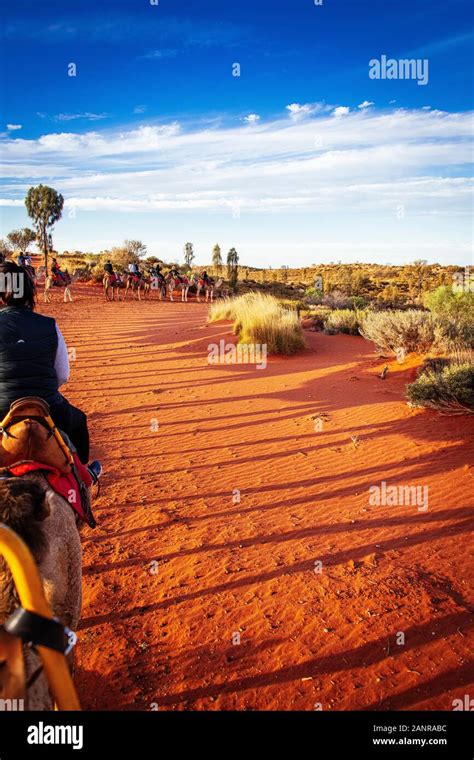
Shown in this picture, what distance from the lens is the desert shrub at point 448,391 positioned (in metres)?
8.17

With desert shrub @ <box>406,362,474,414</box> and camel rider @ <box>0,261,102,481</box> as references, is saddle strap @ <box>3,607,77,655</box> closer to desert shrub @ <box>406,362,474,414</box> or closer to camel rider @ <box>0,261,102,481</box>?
camel rider @ <box>0,261,102,481</box>

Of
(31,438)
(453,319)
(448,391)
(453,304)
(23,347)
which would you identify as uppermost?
(453,304)

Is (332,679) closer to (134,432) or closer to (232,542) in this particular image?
(232,542)

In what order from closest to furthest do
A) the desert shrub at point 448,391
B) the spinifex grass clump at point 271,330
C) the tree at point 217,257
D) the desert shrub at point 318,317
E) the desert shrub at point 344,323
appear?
the desert shrub at point 448,391, the spinifex grass clump at point 271,330, the desert shrub at point 344,323, the desert shrub at point 318,317, the tree at point 217,257

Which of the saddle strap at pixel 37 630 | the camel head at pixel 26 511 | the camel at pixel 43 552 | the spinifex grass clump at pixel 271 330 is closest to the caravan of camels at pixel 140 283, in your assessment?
the spinifex grass clump at pixel 271 330

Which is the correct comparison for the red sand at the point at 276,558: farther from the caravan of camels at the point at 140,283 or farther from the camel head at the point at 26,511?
the caravan of camels at the point at 140,283

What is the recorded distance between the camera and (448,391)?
27.2 feet

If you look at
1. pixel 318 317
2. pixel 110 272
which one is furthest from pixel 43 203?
pixel 318 317

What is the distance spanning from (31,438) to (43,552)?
93 centimetres

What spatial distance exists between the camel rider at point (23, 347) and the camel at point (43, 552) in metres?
1.04

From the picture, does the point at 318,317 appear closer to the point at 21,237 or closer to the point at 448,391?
the point at 448,391

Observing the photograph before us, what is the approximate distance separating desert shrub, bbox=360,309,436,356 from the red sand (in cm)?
294

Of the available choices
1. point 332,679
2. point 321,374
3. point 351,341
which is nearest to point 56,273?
point 351,341

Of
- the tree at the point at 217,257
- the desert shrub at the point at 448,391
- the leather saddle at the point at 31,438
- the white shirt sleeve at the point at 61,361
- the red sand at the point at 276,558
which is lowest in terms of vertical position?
the red sand at the point at 276,558
